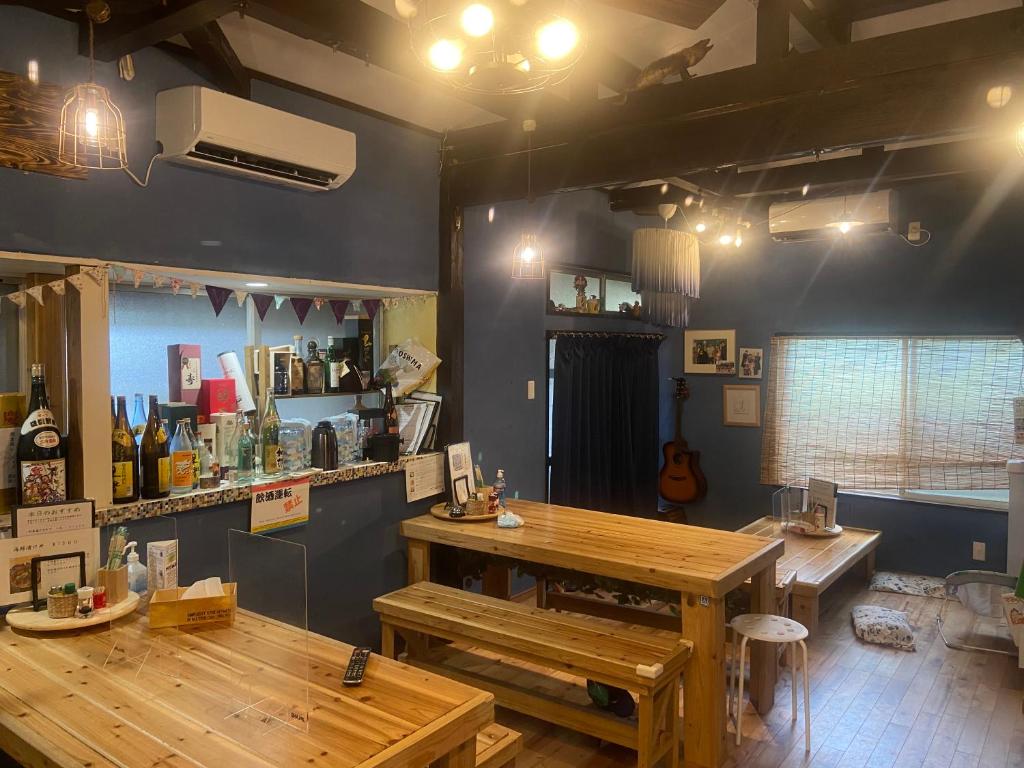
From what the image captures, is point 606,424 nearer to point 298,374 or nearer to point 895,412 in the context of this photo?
point 895,412

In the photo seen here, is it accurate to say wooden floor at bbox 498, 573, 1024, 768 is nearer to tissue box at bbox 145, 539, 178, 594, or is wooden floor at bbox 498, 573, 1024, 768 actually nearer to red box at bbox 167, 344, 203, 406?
tissue box at bbox 145, 539, 178, 594

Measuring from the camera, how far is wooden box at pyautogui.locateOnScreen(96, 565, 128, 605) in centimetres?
219

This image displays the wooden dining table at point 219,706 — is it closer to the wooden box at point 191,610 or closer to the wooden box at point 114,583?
the wooden box at point 191,610

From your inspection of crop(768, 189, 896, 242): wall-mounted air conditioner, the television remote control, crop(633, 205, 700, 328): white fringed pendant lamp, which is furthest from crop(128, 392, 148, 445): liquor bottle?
crop(768, 189, 896, 242): wall-mounted air conditioner

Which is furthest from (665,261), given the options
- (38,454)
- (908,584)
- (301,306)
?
(38,454)

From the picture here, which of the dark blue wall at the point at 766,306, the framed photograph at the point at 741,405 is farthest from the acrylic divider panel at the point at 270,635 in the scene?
the framed photograph at the point at 741,405

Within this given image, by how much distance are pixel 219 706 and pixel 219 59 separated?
228 centimetres

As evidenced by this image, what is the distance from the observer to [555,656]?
2.74 meters

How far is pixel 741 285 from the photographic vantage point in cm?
598

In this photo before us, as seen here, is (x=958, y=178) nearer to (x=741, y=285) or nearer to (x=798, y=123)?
(x=741, y=285)

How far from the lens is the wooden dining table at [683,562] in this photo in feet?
9.04

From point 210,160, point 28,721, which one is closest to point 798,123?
point 210,160

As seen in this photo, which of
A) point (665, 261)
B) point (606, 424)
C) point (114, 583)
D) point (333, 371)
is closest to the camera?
point (114, 583)

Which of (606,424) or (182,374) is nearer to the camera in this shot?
(182,374)
